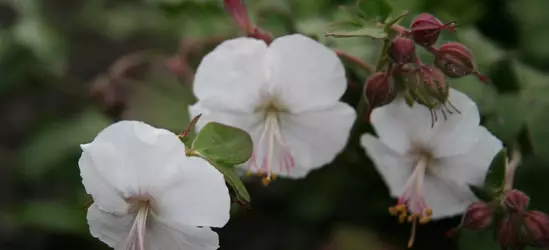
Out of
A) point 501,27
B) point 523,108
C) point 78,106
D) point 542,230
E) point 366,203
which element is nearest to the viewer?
point 542,230

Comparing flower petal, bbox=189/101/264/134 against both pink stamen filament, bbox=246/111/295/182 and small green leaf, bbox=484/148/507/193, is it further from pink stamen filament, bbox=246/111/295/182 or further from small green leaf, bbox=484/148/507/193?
small green leaf, bbox=484/148/507/193

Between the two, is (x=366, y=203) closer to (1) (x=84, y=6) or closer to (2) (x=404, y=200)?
(2) (x=404, y=200)

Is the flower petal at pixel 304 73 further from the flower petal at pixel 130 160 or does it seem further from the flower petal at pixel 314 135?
the flower petal at pixel 130 160

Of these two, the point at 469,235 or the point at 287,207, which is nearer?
the point at 469,235

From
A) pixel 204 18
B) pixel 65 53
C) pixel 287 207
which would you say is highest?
pixel 204 18

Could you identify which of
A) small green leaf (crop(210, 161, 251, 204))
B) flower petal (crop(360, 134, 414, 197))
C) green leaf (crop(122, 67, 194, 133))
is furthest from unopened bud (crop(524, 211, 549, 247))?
green leaf (crop(122, 67, 194, 133))

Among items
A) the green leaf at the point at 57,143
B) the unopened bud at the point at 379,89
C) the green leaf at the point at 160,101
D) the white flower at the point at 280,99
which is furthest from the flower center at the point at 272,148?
the green leaf at the point at 57,143

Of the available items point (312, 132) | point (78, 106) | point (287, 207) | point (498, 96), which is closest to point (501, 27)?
point (498, 96)
